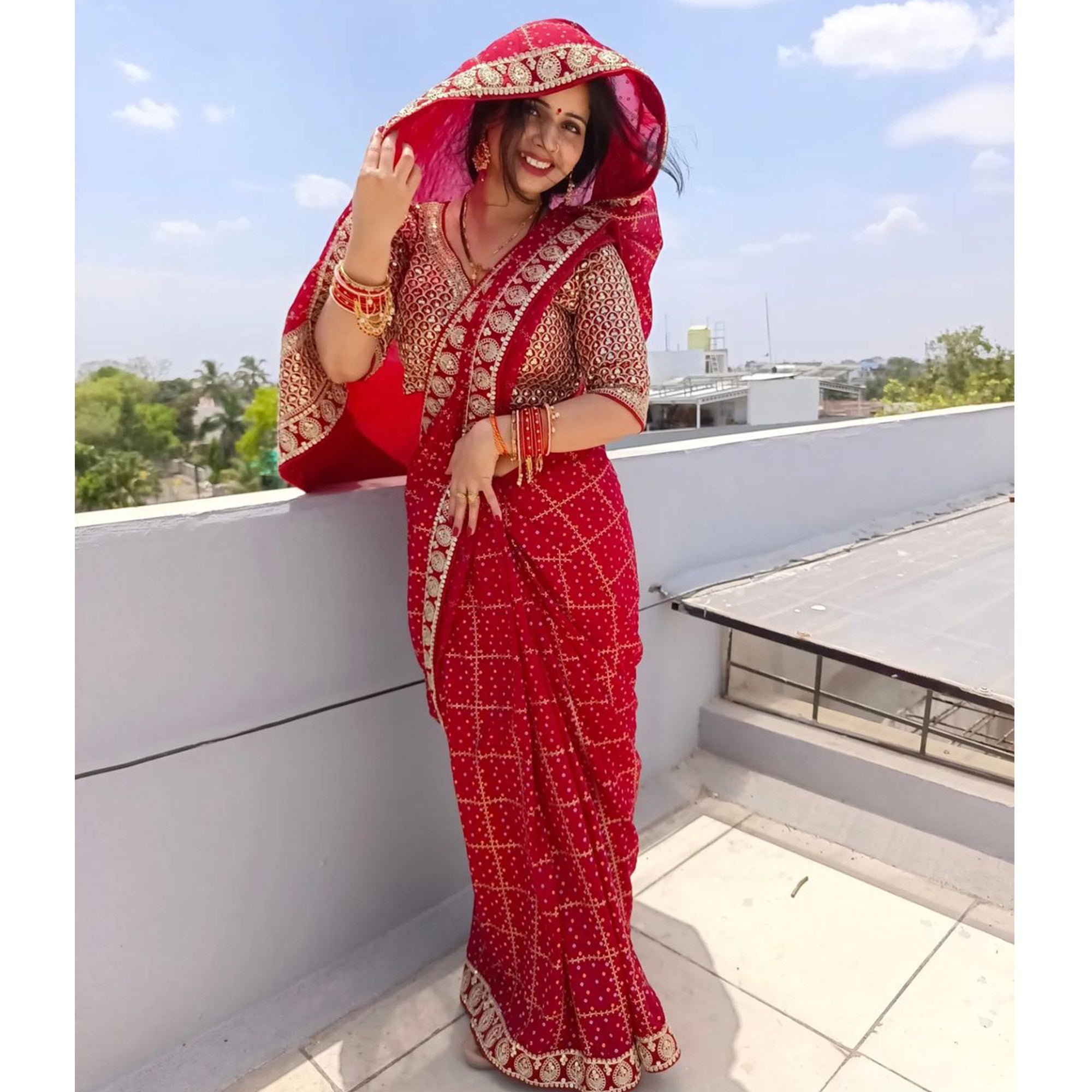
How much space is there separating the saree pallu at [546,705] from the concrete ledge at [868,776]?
0.86 m

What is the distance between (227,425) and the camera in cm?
3403

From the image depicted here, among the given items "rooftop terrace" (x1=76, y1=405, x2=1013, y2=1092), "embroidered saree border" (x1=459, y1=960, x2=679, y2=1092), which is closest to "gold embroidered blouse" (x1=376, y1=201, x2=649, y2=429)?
"rooftop terrace" (x1=76, y1=405, x2=1013, y2=1092)

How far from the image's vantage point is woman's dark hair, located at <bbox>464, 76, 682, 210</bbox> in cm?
106

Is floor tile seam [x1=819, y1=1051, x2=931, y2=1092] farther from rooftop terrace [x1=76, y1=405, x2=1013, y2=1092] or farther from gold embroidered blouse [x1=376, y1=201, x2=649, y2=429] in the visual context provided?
gold embroidered blouse [x1=376, y1=201, x2=649, y2=429]

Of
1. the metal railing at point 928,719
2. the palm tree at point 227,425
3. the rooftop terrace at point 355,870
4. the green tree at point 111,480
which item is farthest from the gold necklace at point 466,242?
the palm tree at point 227,425

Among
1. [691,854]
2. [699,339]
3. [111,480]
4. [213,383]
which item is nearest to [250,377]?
[213,383]

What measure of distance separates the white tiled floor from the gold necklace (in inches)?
46.4

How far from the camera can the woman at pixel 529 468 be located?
1091mm

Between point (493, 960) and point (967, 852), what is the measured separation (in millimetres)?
1059

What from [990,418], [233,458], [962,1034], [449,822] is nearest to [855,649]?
[962,1034]

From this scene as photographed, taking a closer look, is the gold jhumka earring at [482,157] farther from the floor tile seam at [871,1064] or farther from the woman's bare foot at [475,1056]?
the floor tile seam at [871,1064]

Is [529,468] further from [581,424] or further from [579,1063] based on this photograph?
[579,1063]

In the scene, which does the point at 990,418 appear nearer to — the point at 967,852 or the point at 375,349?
the point at 967,852

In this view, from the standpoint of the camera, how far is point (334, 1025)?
134 cm
